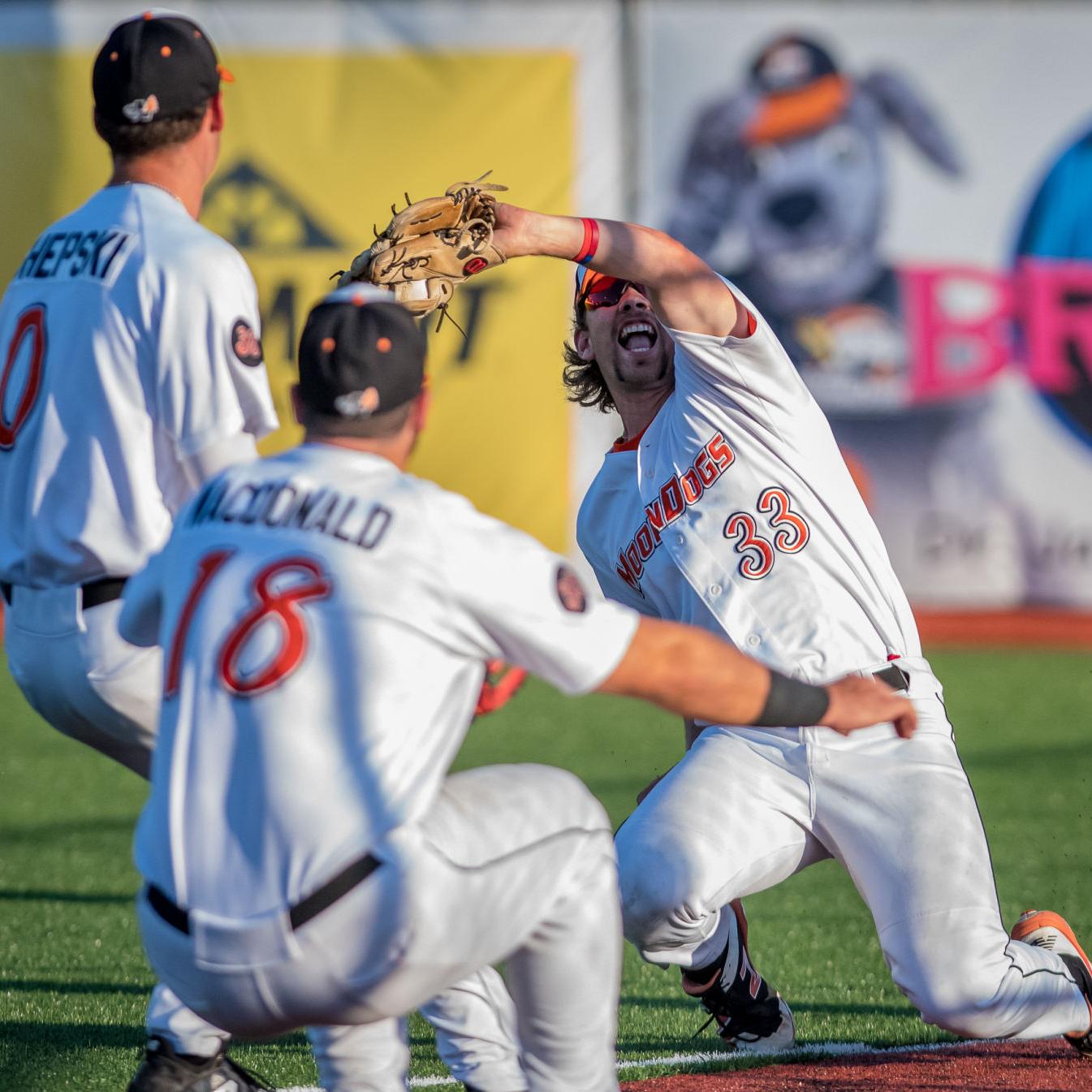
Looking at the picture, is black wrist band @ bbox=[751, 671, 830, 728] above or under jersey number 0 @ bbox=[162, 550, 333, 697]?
under

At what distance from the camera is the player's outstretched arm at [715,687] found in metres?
3.02

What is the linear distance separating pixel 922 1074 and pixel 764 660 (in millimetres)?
1168

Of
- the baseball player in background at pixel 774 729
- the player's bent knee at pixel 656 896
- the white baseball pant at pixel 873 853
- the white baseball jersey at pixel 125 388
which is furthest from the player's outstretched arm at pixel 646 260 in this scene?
the player's bent knee at pixel 656 896

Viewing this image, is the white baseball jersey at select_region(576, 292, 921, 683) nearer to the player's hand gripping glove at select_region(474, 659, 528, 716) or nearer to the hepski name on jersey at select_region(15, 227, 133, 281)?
the player's hand gripping glove at select_region(474, 659, 528, 716)

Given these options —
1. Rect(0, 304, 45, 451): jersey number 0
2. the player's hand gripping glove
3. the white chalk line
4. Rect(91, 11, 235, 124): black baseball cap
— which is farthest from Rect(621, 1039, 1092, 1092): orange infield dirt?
Rect(91, 11, 235, 124): black baseball cap

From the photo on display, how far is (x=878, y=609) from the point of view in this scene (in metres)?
4.34

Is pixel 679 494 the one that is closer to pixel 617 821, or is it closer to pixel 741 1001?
pixel 741 1001

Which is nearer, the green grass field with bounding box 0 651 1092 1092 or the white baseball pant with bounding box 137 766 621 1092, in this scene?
the white baseball pant with bounding box 137 766 621 1092

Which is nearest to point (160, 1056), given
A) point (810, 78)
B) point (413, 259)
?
point (413, 259)

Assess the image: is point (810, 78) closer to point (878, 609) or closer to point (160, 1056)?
point (878, 609)

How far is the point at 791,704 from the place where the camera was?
314cm

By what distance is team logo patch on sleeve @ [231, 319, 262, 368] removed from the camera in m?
3.49

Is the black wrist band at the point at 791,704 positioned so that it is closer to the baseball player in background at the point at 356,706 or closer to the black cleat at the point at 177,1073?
the baseball player in background at the point at 356,706

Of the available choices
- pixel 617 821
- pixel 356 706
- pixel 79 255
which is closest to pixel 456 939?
pixel 356 706
